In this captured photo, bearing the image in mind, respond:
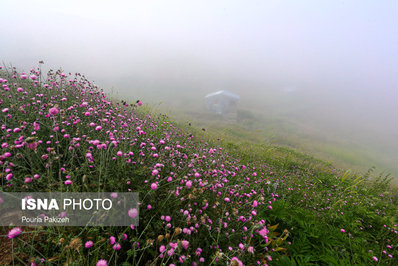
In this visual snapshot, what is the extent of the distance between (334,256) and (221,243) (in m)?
1.59

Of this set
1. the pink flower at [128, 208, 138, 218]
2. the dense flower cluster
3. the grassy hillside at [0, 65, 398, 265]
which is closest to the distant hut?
the grassy hillside at [0, 65, 398, 265]

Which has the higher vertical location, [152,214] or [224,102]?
[152,214]

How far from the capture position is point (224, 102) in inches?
1774

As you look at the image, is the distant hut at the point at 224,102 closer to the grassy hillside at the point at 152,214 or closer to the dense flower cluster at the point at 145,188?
the grassy hillside at the point at 152,214

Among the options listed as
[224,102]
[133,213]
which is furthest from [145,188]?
[224,102]

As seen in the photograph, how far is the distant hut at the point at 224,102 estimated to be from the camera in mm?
44953

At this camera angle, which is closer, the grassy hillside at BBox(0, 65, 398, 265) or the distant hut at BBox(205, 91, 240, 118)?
the grassy hillside at BBox(0, 65, 398, 265)

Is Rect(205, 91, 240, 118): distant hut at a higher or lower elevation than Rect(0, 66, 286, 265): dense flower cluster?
lower

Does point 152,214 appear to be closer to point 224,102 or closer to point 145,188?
point 145,188

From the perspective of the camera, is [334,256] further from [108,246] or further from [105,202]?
[105,202]

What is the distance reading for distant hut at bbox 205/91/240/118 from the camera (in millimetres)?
44953

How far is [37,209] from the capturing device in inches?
65.7

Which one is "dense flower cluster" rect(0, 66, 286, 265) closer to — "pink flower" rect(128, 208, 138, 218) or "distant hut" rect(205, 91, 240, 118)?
"pink flower" rect(128, 208, 138, 218)

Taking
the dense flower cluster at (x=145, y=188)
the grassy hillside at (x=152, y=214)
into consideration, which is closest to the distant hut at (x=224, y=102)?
the grassy hillside at (x=152, y=214)
